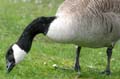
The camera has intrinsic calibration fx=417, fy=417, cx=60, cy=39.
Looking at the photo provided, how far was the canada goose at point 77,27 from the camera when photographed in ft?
26.9

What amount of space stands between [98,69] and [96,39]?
1545 millimetres

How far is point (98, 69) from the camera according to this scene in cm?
1016

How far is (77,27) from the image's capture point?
27.4ft

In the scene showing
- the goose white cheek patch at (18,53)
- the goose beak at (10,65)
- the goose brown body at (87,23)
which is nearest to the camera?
the goose white cheek patch at (18,53)

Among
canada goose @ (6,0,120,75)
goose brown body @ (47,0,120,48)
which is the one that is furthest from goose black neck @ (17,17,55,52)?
goose brown body @ (47,0,120,48)

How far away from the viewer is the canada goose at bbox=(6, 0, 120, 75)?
26.9ft

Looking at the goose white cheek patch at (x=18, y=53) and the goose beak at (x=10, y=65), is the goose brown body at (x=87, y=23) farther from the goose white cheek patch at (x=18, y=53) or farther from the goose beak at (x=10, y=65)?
the goose beak at (x=10, y=65)

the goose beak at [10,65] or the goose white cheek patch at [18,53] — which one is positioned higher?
the goose white cheek patch at [18,53]

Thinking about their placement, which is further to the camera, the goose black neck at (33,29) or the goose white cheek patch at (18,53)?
the goose black neck at (33,29)

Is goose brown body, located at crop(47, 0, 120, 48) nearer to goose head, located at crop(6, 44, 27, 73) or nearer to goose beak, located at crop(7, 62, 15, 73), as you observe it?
goose head, located at crop(6, 44, 27, 73)

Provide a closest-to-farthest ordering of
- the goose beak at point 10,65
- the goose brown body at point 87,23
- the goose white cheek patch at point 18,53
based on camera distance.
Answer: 1. the goose white cheek patch at point 18,53
2. the goose beak at point 10,65
3. the goose brown body at point 87,23

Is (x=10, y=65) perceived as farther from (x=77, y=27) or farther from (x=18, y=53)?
(x=77, y=27)

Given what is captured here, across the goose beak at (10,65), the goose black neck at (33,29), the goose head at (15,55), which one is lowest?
the goose beak at (10,65)

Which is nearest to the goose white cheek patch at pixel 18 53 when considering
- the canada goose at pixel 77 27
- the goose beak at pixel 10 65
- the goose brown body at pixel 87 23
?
the canada goose at pixel 77 27
